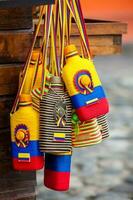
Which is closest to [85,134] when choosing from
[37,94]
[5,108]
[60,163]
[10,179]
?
[60,163]

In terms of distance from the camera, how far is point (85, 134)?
A: 2.13m

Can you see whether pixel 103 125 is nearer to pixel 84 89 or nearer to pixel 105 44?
pixel 84 89

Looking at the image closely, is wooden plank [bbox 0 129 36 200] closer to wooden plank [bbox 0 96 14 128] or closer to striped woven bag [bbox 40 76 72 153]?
wooden plank [bbox 0 96 14 128]

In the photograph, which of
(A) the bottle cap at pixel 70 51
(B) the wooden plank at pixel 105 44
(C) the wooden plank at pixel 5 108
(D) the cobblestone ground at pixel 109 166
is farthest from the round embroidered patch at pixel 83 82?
(D) the cobblestone ground at pixel 109 166

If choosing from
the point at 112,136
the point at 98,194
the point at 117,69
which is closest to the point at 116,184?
the point at 98,194

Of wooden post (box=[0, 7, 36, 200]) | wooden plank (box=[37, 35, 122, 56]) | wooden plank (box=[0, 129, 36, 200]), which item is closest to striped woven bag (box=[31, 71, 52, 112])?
wooden post (box=[0, 7, 36, 200])

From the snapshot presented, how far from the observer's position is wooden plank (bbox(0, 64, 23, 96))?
2.30 meters

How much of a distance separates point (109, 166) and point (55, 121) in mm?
2977

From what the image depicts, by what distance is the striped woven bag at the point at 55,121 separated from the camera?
2039 millimetres

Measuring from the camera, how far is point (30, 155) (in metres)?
2.08

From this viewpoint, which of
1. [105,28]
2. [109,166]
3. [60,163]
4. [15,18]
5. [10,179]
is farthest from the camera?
[109,166]

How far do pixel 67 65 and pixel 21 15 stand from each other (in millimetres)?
376

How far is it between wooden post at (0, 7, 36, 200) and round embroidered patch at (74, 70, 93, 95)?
1.27ft

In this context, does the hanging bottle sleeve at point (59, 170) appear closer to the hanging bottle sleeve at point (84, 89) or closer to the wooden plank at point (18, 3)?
the hanging bottle sleeve at point (84, 89)
